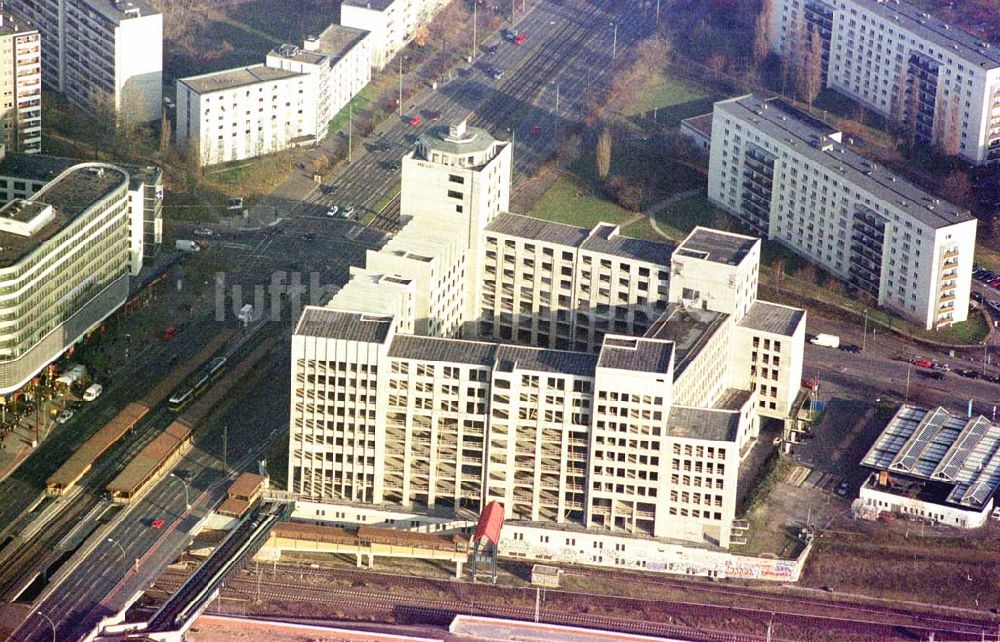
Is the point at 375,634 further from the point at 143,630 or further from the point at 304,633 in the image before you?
the point at 143,630

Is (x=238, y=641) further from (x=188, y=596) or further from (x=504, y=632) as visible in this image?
(x=504, y=632)

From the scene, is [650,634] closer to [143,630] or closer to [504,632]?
[504,632]

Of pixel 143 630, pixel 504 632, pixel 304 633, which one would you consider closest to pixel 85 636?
pixel 143 630

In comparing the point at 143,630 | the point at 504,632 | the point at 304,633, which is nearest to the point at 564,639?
the point at 504,632

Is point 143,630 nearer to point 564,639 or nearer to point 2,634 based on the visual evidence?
point 2,634

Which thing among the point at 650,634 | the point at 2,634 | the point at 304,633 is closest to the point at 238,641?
the point at 304,633

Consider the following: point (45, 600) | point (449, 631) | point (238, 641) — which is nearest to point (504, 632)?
point (449, 631)
